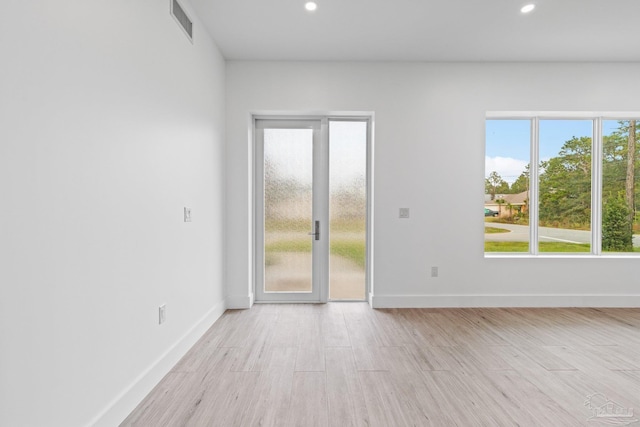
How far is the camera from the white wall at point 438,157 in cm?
386

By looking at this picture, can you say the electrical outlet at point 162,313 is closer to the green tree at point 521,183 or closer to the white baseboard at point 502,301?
the white baseboard at point 502,301

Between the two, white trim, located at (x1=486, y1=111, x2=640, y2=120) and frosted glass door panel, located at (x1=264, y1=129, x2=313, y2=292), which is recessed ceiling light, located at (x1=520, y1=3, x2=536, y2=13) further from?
frosted glass door panel, located at (x1=264, y1=129, x2=313, y2=292)

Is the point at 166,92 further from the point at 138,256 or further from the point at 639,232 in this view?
the point at 639,232

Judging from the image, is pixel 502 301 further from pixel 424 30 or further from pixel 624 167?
pixel 424 30

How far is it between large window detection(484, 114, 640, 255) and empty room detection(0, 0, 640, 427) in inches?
1.1

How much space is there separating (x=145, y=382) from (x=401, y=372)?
1.72m

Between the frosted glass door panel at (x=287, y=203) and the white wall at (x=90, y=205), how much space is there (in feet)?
4.71

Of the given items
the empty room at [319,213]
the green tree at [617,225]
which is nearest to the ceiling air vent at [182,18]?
the empty room at [319,213]

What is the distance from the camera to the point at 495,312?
3.72 m

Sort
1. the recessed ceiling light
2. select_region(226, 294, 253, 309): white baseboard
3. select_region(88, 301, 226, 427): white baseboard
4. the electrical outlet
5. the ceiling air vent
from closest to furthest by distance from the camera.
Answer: select_region(88, 301, 226, 427): white baseboard < the electrical outlet < the ceiling air vent < the recessed ceiling light < select_region(226, 294, 253, 309): white baseboard

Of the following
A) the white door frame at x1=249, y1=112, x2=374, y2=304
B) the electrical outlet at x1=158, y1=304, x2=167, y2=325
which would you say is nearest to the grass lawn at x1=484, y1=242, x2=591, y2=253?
the white door frame at x1=249, y1=112, x2=374, y2=304

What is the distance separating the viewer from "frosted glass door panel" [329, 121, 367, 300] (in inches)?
163

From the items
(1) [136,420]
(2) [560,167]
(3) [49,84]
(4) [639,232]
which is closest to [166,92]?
(3) [49,84]

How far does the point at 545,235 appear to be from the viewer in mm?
4109
